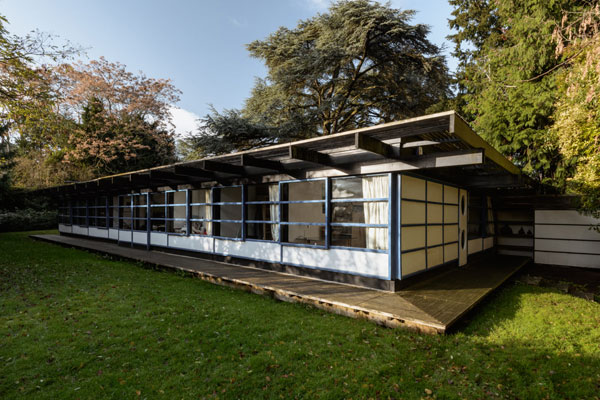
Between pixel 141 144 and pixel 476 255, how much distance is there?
20058mm

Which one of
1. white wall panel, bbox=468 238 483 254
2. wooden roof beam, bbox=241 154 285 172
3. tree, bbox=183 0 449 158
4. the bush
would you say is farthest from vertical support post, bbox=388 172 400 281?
the bush

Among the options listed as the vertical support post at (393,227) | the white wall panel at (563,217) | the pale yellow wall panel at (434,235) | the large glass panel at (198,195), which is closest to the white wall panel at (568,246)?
the white wall panel at (563,217)

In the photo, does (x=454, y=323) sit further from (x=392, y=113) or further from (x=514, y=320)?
(x=392, y=113)

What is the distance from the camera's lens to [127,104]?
778 inches

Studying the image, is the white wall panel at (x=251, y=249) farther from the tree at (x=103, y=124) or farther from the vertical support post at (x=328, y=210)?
the tree at (x=103, y=124)

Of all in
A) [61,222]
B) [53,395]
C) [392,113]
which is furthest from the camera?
[61,222]

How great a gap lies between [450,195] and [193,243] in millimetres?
7266

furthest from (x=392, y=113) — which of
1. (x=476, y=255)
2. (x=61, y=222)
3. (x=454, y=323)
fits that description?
(x=61, y=222)

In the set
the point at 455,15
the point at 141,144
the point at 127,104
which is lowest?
the point at 141,144

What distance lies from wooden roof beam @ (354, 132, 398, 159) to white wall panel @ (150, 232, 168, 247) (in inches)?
318

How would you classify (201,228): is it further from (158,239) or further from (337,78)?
(337,78)

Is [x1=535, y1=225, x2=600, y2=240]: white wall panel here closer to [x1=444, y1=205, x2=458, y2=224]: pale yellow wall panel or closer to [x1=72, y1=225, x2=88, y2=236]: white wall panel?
[x1=444, y1=205, x2=458, y2=224]: pale yellow wall panel

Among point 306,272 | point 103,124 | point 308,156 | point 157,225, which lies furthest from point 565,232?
point 103,124

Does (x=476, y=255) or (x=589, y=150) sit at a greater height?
(x=589, y=150)
